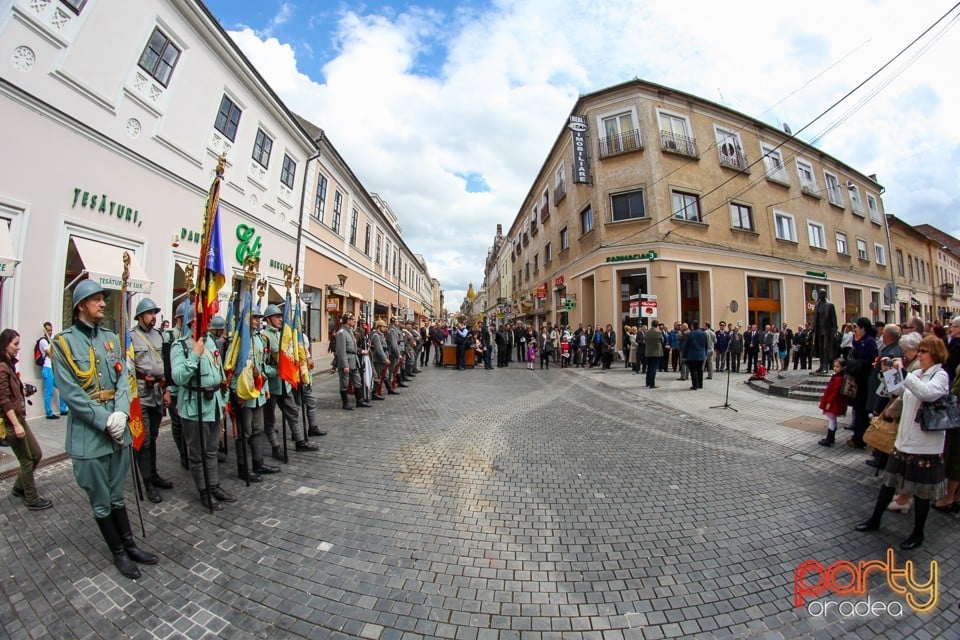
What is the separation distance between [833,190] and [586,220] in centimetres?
1845

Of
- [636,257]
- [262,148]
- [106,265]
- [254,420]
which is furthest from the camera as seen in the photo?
[636,257]

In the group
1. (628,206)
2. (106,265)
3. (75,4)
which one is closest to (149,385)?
(106,265)

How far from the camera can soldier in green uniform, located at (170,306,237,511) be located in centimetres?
360

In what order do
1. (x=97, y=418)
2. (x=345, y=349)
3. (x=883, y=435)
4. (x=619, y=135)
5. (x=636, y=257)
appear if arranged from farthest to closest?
(x=619, y=135), (x=636, y=257), (x=345, y=349), (x=883, y=435), (x=97, y=418)

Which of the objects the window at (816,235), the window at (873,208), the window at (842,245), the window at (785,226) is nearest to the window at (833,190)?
the window at (842,245)

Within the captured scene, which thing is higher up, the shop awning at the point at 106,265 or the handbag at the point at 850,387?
the shop awning at the point at 106,265

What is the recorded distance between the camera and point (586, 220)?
19.5m

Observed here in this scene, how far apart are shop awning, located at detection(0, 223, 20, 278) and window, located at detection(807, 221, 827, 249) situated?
104 feet

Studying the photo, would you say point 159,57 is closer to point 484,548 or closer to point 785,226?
point 484,548

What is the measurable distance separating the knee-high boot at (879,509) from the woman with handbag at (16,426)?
7.91 m

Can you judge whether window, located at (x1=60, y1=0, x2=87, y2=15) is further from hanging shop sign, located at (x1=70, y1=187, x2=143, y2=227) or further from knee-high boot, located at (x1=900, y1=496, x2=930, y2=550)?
knee-high boot, located at (x1=900, y1=496, x2=930, y2=550)

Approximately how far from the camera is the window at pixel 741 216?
725 inches

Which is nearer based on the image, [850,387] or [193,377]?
[193,377]

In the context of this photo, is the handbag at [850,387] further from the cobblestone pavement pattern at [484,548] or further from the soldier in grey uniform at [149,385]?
the soldier in grey uniform at [149,385]
